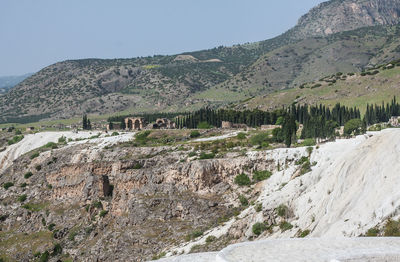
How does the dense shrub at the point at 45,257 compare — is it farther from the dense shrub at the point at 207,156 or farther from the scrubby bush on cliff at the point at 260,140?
the scrubby bush on cliff at the point at 260,140

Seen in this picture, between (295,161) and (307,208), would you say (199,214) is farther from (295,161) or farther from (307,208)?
(307,208)

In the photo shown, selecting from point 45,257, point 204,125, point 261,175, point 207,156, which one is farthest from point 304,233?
point 204,125

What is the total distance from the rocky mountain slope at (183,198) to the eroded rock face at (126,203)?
0.50 ft

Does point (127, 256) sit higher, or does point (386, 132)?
point (386, 132)

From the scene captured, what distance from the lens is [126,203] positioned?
6462 centimetres

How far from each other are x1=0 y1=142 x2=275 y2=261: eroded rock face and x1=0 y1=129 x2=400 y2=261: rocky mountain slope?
152mm

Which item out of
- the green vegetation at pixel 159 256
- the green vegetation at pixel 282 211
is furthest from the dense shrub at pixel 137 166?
the green vegetation at pixel 282 211

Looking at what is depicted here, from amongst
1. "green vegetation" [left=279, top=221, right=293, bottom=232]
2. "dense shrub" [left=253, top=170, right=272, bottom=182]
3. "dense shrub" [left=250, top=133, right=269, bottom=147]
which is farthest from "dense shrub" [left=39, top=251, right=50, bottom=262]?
"green vegetation" [left=279, top=221, right=293, bottom=232]

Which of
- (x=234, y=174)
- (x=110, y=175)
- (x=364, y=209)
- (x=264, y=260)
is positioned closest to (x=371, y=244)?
(x=264, y=260)

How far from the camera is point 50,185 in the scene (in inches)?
3295

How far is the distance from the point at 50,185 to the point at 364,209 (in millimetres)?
61881

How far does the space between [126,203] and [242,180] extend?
51.1 ft

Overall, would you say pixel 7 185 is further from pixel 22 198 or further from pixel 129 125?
pixel 129 125

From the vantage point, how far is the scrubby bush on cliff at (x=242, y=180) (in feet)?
197
